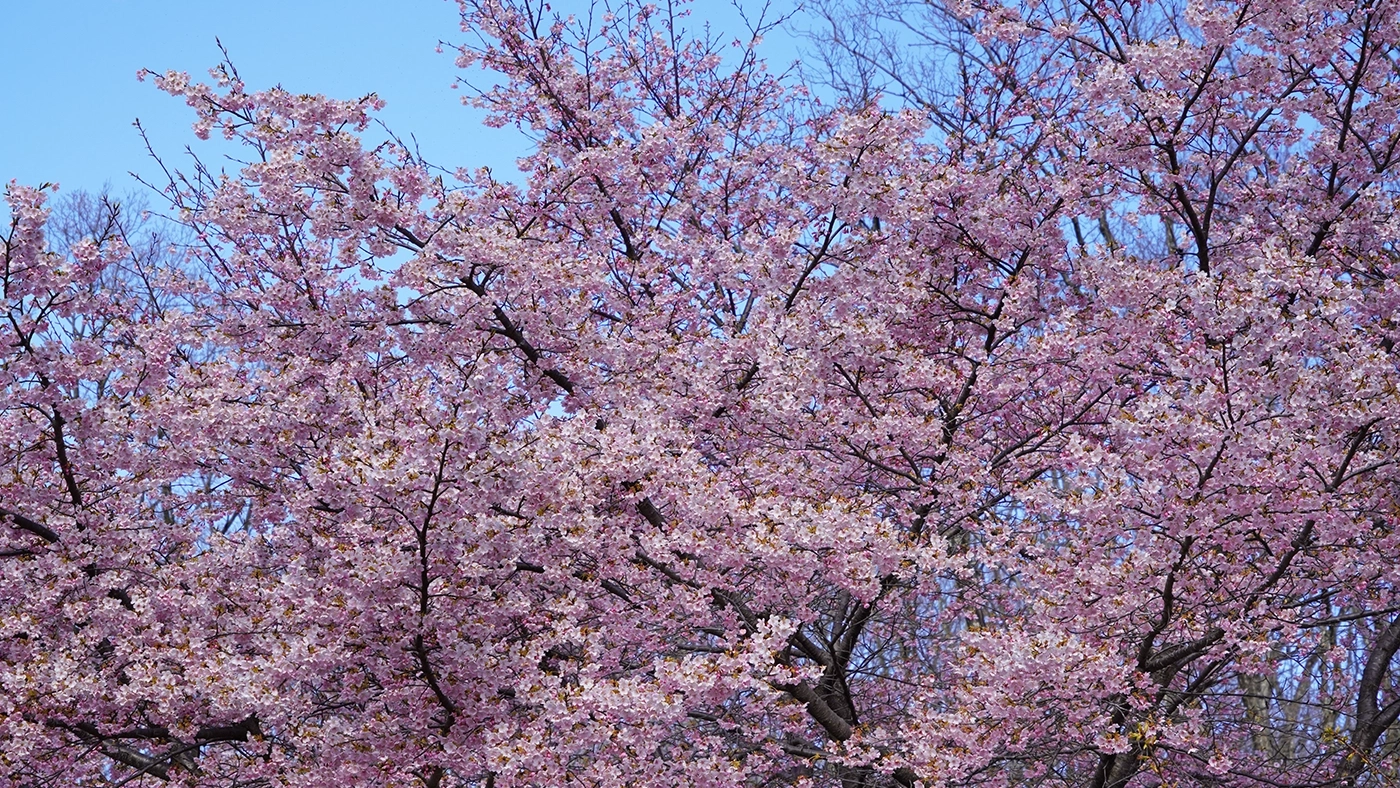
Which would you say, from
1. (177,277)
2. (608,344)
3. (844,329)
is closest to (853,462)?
(844,329)

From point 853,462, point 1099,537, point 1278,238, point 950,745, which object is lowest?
point 950,745

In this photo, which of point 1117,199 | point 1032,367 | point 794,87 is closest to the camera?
point 1032,367

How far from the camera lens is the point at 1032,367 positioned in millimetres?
7816

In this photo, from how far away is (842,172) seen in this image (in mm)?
7578

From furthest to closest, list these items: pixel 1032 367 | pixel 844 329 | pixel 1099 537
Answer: pixel 1032 367 → pixel 844 329 → pixel 1099 537

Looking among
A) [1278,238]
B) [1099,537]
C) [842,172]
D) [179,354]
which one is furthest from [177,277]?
[1278,238]

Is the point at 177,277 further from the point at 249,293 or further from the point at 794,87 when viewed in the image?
the point at 794,87

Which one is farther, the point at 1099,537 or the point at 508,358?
the point at 508,358

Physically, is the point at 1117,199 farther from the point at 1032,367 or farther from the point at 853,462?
the point at 853,462

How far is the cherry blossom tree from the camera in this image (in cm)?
600

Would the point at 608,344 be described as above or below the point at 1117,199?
below

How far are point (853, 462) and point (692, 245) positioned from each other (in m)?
2.01

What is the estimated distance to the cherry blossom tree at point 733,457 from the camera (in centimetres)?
600

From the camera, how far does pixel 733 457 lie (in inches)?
314
